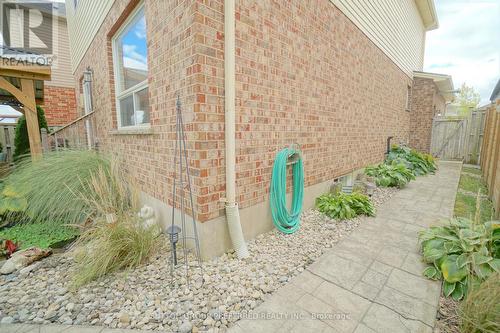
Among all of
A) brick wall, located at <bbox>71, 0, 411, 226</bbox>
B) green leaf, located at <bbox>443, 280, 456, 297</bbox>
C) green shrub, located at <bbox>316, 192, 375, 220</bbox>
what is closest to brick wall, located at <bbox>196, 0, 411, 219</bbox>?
brick wall, located at <bbox>71, 0, 411, 226</bbox>

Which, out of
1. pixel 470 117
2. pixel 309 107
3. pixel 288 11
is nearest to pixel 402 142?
pixel 470 117

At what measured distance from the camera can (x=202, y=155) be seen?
2.15 m

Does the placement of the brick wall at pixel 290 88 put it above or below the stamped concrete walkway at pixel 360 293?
above

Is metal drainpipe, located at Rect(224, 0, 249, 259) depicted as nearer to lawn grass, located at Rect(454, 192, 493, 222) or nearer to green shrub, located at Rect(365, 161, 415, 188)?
lawn grass, located at Rect(454, 192, 493, 222)

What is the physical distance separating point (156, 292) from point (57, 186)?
7.07 ft

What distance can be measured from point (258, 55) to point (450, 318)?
9.25 ft

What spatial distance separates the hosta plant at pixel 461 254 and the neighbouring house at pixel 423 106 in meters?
9.62

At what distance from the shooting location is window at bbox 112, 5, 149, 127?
3248mm

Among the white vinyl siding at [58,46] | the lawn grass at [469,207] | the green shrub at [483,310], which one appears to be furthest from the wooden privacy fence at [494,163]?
the white vinyl siding at [58,46]

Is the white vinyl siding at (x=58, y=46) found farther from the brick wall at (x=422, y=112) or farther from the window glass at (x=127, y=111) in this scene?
the brick wall at (x=422, y=112)

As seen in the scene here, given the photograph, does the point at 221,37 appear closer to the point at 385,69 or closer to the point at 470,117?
the point at 385,69

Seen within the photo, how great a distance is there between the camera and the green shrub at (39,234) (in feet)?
8.97

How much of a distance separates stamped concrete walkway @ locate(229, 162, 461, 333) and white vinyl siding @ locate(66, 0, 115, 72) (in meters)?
4.80

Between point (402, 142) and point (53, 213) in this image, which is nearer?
point (53, 213)
